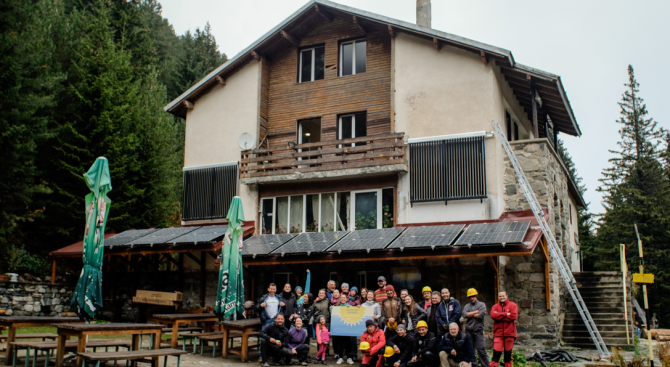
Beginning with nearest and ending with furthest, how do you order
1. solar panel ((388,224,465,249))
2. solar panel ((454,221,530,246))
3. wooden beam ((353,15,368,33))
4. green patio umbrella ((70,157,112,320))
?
1. green patio umbrella ((70,157,112,320))
2. solar panel ((454,221,530,246))
3. solar panel ((388,224,465,249))
4. wooden beam ((353,15,368,33))

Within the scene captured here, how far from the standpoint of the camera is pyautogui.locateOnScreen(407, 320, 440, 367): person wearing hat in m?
11.0

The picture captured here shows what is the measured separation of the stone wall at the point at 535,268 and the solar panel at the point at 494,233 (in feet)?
4.84

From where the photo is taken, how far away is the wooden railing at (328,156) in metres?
18.7

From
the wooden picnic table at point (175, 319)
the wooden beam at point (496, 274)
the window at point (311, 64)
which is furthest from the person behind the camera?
the window at point (311, 64)

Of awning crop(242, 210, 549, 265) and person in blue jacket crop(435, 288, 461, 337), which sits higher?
awning crop(242, 210, 549, 265)

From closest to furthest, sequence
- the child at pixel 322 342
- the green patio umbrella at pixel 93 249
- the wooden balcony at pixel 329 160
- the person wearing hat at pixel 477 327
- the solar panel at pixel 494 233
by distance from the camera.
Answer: the green patio umbrella at pixel 93 249
the person wearing hat at pixel 477 327
the child at pixel 322 342
the solar panel at pixel 494 233
the wooden balcony at pixel 329 160

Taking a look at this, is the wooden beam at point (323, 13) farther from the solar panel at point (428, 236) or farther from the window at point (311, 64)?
the solar panel at point (428, 236)

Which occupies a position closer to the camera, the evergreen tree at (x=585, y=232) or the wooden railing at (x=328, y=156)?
the wooden railing at (x=328, y=156)

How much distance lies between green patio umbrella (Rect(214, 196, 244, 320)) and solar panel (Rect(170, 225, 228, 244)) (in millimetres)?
3965

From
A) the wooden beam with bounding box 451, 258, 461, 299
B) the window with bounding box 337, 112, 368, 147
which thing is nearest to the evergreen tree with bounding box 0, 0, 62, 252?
the window with bounding box 337, 112, 368, 147

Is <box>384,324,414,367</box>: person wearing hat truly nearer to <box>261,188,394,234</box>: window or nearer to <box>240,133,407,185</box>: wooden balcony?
<box>261,188,394,234</box>: window

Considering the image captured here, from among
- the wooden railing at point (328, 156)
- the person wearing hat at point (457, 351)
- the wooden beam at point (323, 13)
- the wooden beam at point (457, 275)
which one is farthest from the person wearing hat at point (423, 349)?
the wooden beam at point (323, 13)

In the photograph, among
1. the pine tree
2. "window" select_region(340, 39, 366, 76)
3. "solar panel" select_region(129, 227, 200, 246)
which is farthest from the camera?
the pine tree

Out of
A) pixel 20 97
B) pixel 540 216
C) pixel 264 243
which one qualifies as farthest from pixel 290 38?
pixel 540 216
